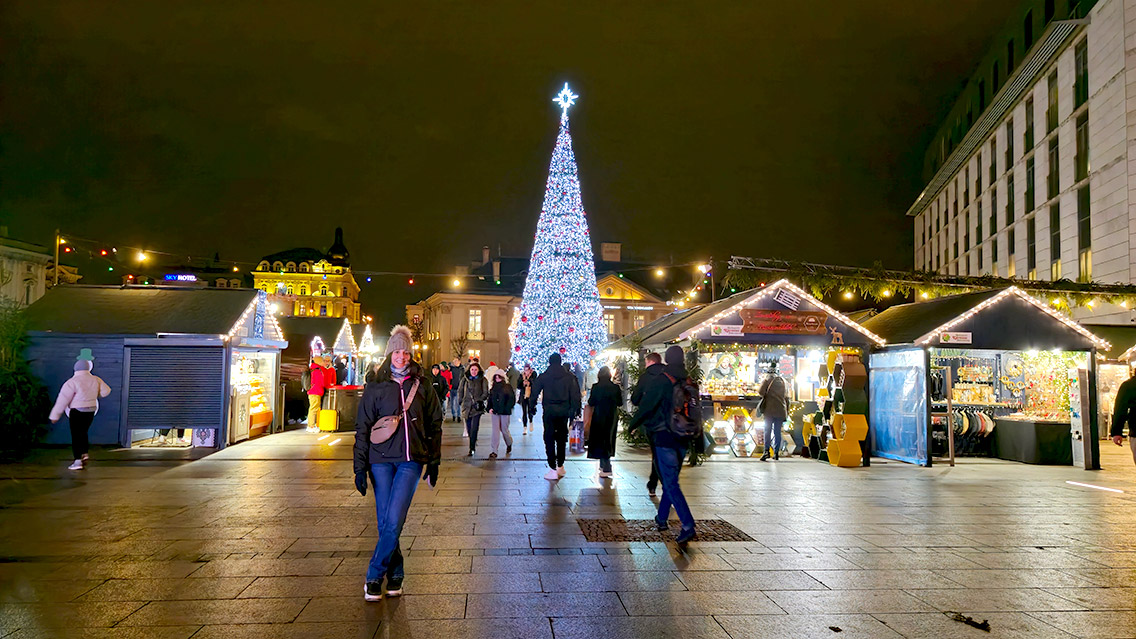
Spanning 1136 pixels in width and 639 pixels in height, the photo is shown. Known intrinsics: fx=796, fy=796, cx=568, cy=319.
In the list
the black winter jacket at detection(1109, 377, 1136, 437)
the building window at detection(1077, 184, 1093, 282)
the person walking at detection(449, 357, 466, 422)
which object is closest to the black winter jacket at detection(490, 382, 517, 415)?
the black winter jacket at detection(1109, 377, 1136, 437)

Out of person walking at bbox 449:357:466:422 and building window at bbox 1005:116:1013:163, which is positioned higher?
building window at bbox 1005:116:1013:163

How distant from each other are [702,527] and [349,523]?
11.8 feet

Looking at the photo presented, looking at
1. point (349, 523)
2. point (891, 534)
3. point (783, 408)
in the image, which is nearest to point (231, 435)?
point (349, 523)

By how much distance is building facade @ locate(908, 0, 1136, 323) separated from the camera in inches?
1131

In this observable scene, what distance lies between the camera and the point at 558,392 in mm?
11695

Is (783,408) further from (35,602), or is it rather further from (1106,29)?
(1106,29)

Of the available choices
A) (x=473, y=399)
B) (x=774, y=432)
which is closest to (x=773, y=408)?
(x=774, y=432)

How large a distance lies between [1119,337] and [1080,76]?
1459cm

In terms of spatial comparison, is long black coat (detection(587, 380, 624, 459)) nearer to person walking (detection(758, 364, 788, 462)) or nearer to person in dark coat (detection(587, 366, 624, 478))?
person in dark coat (detection(587, 366, 624, 478))

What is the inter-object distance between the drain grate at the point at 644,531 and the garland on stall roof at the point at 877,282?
27.9 ft

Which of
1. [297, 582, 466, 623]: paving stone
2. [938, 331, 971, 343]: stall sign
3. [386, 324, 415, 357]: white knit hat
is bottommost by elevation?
[297, 582, 466, 623]: paving stone

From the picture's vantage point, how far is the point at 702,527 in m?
8.08

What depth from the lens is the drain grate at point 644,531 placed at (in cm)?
752

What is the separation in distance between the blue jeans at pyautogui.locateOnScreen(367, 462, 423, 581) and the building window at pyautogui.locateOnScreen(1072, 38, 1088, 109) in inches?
1411
